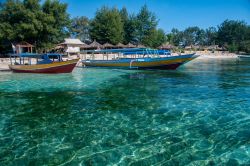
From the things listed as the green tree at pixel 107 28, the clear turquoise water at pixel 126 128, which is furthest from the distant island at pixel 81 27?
the clear turquoise water at pixel 126 128

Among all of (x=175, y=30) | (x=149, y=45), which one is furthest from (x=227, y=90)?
(x=175, y=30)

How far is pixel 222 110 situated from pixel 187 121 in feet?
8.01

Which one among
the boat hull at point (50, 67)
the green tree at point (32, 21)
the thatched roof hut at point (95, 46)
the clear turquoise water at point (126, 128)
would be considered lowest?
the clear turquoise water at point (126, 128)

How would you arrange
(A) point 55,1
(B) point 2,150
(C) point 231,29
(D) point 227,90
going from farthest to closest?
(C) point 231,29 → (A) point 55,1 → (D) point 227,90 → (B) point 2,150

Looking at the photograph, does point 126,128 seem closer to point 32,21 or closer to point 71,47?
point 32,21

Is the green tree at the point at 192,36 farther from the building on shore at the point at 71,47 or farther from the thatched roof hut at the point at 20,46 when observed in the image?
the thatched roof hut at the point at 20,46

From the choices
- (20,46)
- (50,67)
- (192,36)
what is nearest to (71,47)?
(20,46)

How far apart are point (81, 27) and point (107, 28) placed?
18.0m

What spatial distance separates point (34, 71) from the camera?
25.7 m

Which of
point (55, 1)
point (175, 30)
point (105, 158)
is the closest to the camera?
point (105, 158)

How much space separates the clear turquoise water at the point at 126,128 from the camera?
661 cm

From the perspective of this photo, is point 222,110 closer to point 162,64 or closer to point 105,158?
point 105,158

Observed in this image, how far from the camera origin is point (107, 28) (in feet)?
177

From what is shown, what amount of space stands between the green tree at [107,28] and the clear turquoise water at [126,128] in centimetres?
4034
